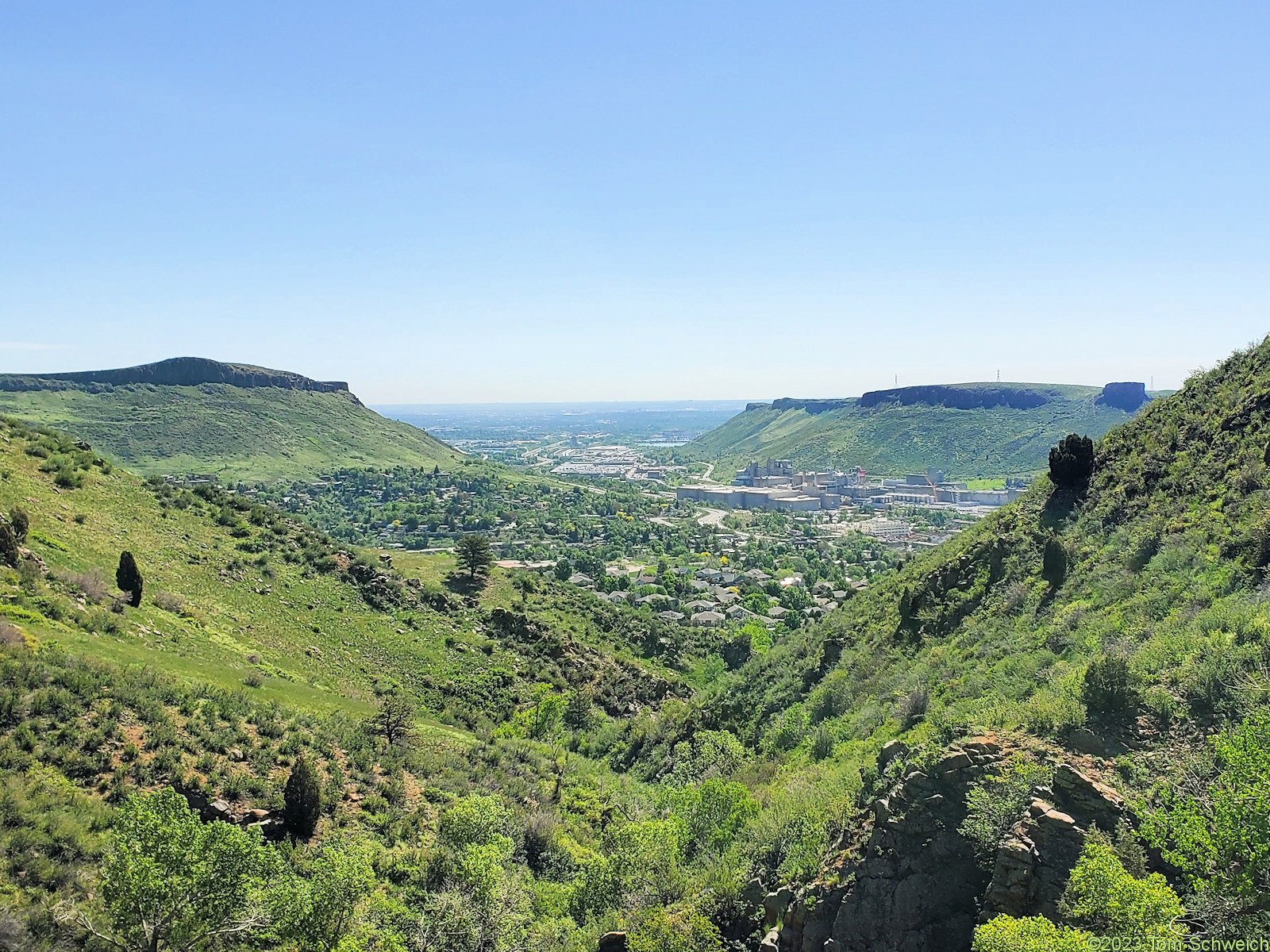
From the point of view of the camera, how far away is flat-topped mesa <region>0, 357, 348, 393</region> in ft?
386

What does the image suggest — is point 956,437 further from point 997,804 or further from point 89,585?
point 89,585

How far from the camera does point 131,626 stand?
19.7m

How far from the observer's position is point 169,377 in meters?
126

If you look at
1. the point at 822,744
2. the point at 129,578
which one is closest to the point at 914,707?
the point at 822,744

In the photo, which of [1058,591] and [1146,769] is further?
[1058,591]

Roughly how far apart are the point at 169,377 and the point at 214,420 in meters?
19.2

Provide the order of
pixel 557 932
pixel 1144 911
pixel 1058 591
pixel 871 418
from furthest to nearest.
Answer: pixel 871 418 → pixel 1058 591 → pixel 557 932 → pixel 1144 911

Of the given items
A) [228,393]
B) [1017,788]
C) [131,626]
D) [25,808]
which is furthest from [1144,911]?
[228,393]

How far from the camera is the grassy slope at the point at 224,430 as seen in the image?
10394 centimetres

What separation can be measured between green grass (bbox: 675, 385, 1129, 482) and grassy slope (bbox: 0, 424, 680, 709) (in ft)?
433

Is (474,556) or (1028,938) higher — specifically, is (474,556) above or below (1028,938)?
below

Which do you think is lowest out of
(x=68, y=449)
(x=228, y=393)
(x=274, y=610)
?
(x=274, y=610)

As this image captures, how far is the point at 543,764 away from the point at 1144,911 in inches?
722

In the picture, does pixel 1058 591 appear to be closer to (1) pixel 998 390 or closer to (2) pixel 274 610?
(2) pixel 274 610
